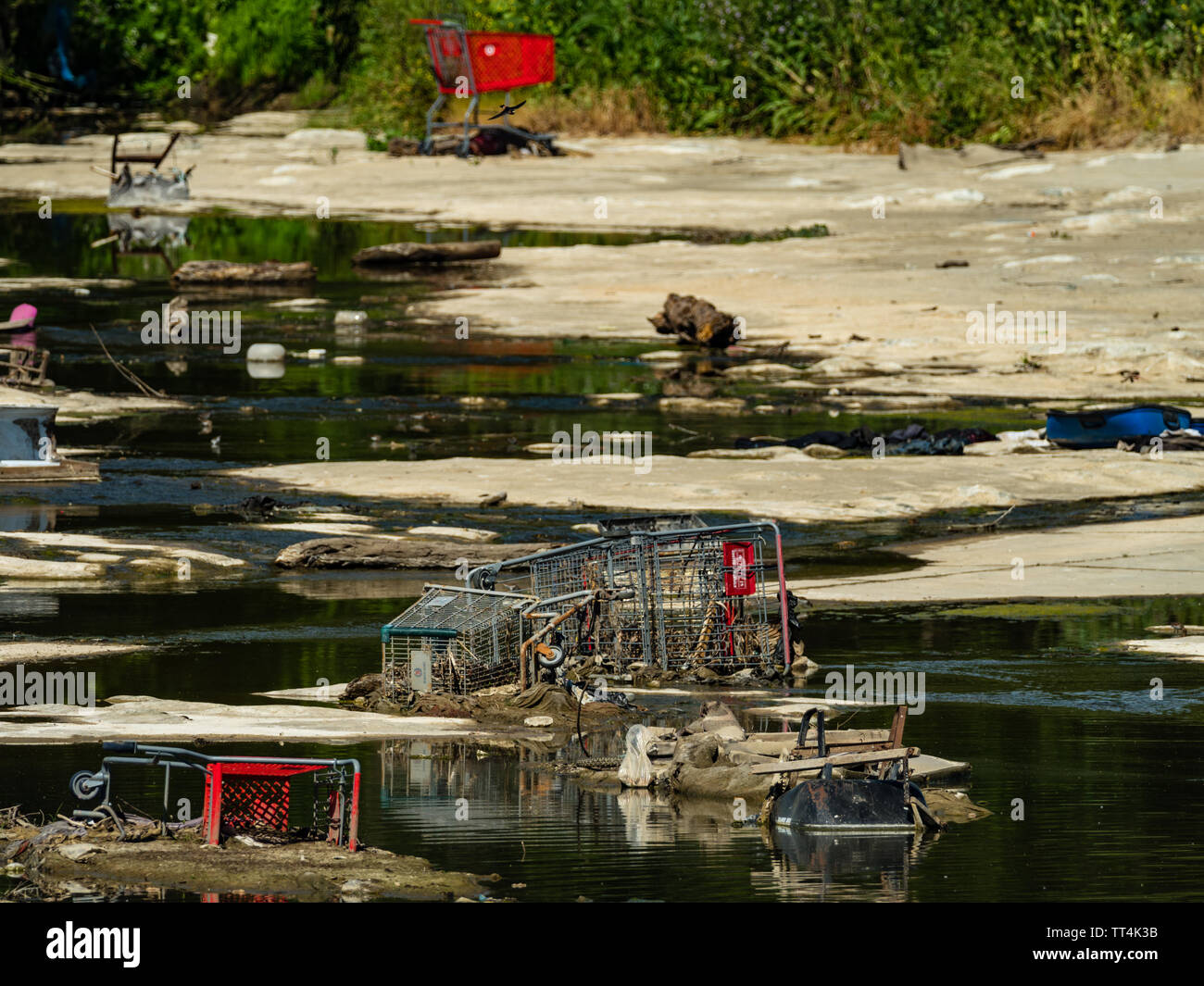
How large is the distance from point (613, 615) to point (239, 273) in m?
20.8

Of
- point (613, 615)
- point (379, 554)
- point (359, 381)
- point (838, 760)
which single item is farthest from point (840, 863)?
point (359, 381)

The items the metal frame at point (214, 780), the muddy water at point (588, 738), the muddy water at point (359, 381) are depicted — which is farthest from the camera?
the muddy water at point (359, 381)

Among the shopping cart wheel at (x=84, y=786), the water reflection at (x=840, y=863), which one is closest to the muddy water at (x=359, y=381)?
the shopping cart wheel at (x=84, y=786)

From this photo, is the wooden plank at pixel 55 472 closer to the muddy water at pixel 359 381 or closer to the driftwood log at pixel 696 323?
the muddy water at pixel 359 381

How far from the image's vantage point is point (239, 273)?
107ft

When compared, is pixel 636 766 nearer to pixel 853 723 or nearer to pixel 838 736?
pixel 838 736

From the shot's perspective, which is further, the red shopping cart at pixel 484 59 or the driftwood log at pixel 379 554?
the red shopping cart at pixel 484 59

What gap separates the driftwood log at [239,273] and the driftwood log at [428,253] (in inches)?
72.3

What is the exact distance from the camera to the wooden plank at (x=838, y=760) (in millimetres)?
9539

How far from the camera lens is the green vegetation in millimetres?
41188

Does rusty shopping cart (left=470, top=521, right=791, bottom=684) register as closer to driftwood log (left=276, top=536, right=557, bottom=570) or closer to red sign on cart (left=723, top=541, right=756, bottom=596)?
red sign on cart (left=723, top=541, right=756, bottom=596)

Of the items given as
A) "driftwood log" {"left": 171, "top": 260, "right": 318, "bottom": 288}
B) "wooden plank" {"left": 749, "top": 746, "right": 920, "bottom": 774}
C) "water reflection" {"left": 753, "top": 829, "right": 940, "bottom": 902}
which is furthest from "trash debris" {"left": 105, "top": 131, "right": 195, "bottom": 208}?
"water reflection" {"left": 753, "top": 829, "right": 940, "bottom": 902}

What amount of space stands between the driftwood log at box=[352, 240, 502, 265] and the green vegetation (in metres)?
10.2
